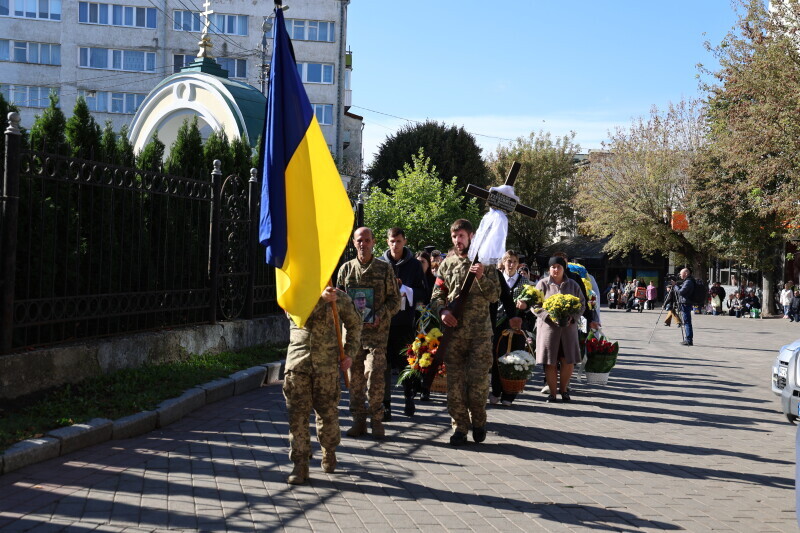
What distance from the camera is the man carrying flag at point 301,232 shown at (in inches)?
254

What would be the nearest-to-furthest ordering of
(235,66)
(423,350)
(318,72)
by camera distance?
(423,350), (318,72), (235,66)

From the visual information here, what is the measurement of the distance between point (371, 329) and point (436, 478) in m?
2.04

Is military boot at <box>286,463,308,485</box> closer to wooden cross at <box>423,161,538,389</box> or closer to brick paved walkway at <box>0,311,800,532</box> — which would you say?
brick paved walkway at <box>0,311,800,532</box>

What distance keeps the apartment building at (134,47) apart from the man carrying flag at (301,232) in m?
44.2

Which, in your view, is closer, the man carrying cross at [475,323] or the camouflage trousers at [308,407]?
the camouflage trousers at [308,407]

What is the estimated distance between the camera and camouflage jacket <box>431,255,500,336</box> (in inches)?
318

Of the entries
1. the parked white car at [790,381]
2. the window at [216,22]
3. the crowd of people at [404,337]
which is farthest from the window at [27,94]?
the parked white car at [790,381]

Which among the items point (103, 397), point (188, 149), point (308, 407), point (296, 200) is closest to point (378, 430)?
point (308, 407)

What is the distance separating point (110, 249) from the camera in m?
9.69

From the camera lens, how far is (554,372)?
1100 centimetres

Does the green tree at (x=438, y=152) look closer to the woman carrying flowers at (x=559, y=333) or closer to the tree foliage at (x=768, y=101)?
the tree foliage at (x=768, y=101)

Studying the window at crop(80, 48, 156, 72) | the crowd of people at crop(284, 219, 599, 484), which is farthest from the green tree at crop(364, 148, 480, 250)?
the window at crop(80, 48, 156, 72)

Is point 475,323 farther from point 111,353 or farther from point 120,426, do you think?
point 111,353

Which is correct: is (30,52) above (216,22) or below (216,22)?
below
